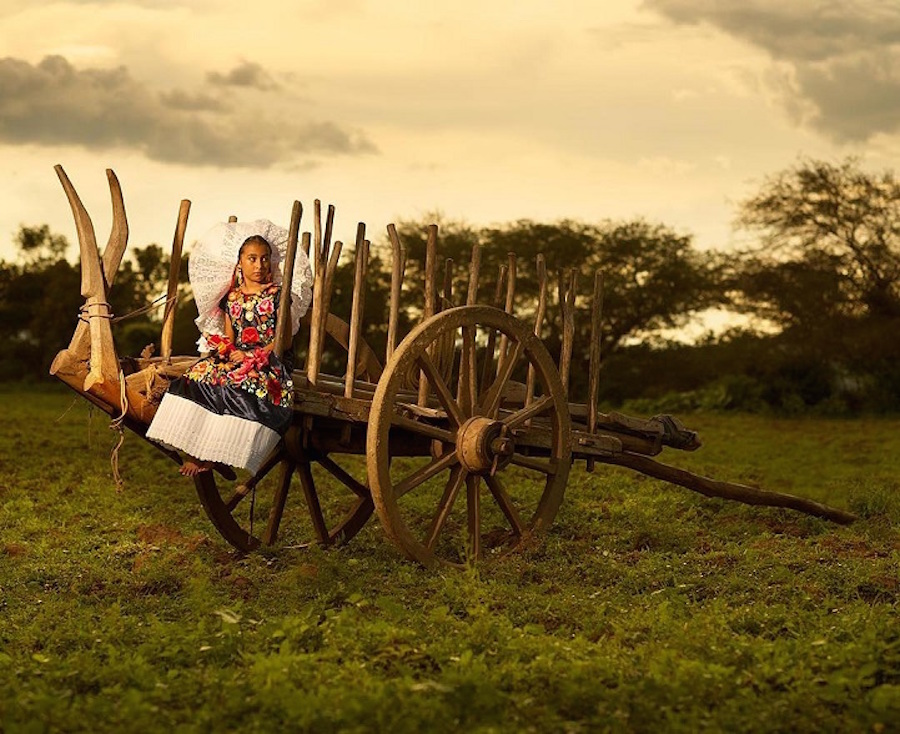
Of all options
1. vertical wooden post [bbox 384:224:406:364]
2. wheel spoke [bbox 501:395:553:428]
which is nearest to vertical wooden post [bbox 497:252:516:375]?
wheel spoke [bbox 501:395:553:428]

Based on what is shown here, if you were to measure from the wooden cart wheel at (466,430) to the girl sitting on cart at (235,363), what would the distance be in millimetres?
568

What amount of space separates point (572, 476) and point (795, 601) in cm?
498

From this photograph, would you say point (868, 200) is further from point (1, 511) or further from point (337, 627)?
point (337, 627)

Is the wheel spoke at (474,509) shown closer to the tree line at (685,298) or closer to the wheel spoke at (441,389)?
the wheel spoke at (441,389)

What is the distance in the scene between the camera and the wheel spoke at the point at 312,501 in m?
8.20

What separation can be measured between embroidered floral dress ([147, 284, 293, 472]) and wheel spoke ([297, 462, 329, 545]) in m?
1.32

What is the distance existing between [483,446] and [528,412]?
0.53 m

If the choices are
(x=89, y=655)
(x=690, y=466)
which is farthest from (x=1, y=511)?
(x=690, y=466)

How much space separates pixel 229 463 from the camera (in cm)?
675

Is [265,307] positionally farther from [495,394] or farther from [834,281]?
[834,281]

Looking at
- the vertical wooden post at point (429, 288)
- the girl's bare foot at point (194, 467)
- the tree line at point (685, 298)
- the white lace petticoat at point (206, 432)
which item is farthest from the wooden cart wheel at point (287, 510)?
the tree line at point (685, 298)

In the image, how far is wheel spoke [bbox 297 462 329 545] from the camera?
8.20 m

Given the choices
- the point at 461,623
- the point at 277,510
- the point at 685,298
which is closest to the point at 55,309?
the point at 685,298

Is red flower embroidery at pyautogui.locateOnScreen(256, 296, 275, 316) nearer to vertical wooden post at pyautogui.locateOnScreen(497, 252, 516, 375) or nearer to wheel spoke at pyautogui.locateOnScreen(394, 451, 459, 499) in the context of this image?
wheel spoke at pyautogui.locateOnScreen(394, 451, 459, 499)
